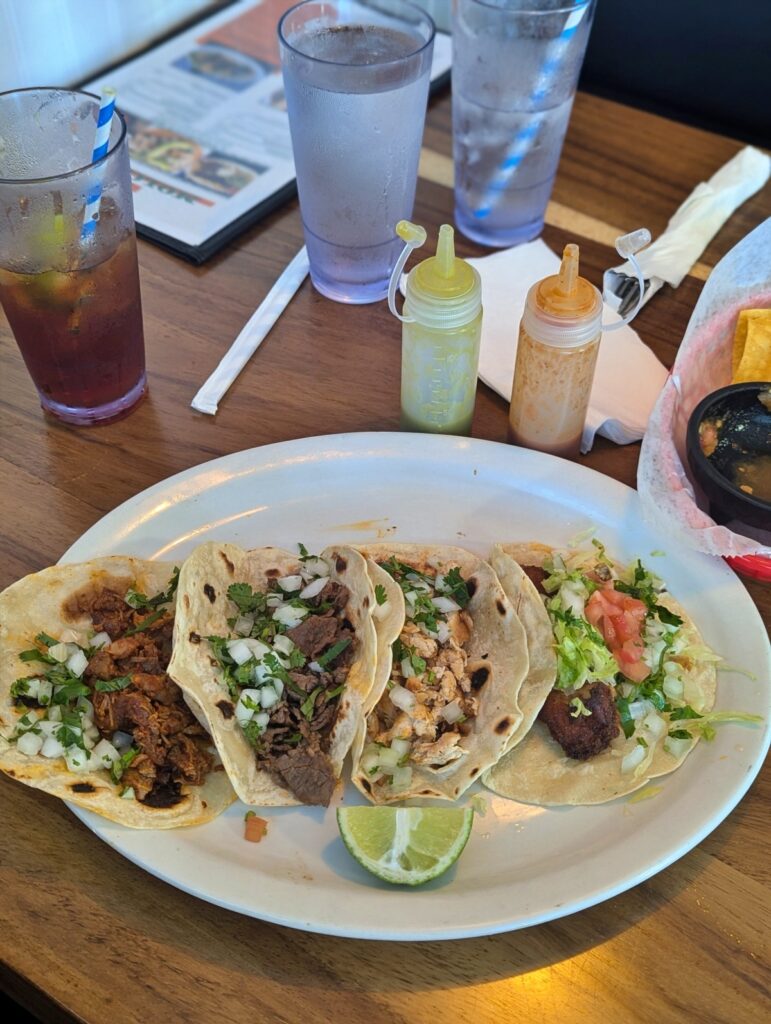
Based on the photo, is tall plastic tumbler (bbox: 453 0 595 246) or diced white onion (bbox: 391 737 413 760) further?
tall plastic tumbler (bbox: 453 0 595 246)

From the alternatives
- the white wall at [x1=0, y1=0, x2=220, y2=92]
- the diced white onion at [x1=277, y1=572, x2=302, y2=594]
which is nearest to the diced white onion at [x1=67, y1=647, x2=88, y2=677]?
the diced white onion at [x1=277, y1=572, x2=302, y2=594]

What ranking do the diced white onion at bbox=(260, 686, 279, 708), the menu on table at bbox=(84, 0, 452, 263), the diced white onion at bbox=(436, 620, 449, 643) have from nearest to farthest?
the diced white onion at bbox=(260, 686, 279, 708) < the diced white onion at bbox=(436, 620, 449, 643) < the menu on table at bbox=(84, 0, 452, 263)

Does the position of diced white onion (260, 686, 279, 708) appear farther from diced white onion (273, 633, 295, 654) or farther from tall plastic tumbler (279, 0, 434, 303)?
tall plastic tumbler (279, 0, 434, 303)

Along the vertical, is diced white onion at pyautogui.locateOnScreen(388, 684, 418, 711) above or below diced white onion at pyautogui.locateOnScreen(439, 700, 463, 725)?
above

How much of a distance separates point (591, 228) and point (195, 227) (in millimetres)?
1005

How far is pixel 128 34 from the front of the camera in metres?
2.98

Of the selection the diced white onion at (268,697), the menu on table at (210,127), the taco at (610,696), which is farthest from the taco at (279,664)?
the menu on table at (210,127)

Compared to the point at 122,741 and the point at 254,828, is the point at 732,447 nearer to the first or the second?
the point at 254,828

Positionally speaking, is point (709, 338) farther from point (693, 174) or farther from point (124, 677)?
point (124, 677)

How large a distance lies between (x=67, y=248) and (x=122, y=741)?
34.5 inches

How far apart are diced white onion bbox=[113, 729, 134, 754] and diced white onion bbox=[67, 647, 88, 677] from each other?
12 cm

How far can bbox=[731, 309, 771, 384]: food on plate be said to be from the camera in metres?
1.94

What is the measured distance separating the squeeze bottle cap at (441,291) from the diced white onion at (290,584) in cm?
50

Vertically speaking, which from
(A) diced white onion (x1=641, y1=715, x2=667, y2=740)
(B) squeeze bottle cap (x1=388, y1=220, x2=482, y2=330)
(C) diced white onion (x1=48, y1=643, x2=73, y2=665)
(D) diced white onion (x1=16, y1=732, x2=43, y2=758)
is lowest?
(A) diced white onion (x1=641, y1=715, x2=667, y2=740)
